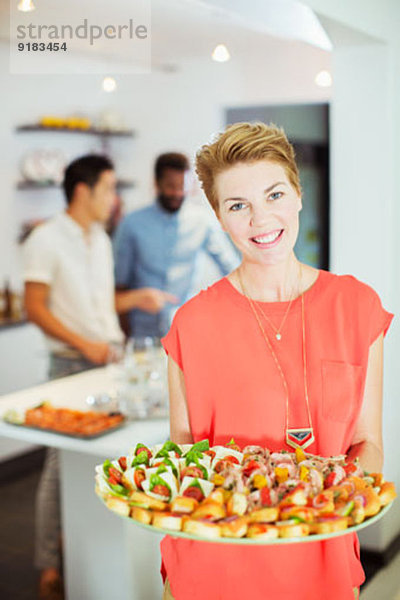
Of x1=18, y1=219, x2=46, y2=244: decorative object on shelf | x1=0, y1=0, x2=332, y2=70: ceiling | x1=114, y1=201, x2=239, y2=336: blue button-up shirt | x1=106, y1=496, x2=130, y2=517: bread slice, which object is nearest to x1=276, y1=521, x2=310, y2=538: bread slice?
x1=106, y1=496, x2=130, y2=517: bread slice

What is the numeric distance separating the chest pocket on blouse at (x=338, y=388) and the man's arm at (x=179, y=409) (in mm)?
285

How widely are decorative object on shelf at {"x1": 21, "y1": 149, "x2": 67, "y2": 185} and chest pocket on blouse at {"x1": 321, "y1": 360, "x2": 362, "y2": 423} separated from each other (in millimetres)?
3886

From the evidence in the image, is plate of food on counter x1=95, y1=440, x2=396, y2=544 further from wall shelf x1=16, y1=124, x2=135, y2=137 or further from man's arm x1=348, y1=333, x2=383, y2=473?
wall shelf x1=16, y1=124, x2=135, y2=137

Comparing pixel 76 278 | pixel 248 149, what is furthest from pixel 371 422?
pixel 76 278

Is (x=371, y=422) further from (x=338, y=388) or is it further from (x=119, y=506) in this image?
(x=119, y=506)

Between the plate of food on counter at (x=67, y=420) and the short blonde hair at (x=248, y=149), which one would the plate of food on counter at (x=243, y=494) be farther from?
A: the plate of food on counter at (x=67, y=420)

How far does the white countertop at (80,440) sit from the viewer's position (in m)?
2.44

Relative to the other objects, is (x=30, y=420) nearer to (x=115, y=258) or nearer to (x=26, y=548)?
(x=26, y=548)

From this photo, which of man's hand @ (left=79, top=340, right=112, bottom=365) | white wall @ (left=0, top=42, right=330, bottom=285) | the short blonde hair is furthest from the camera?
white wall @ (left=0, top=42, right=330, bottom=285)

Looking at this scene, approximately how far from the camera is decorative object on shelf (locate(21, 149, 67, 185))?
16.4 feet

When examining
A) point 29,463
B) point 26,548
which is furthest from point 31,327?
point 26,548

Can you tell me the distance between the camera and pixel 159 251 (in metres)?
4.33

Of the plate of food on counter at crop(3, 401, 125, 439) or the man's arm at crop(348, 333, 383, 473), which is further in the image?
the plate of food on counter at crop(3, 401, 125, 439)

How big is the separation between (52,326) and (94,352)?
247 millimetres
